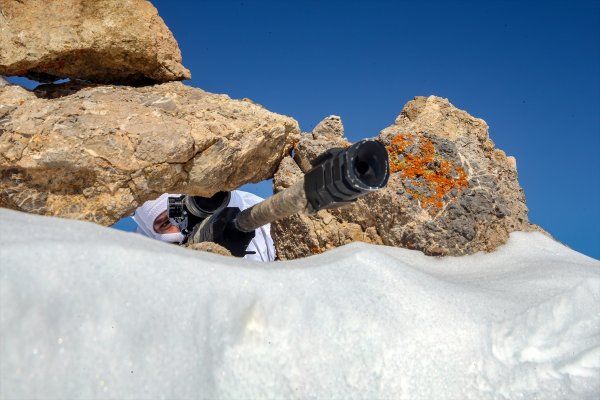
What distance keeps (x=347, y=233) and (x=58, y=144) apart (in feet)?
7.77

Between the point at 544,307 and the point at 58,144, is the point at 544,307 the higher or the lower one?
the lower one

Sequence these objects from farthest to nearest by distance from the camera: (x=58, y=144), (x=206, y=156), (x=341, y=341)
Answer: (x=206, y=156) → (x=58, y=144) → (x=341, y=341)

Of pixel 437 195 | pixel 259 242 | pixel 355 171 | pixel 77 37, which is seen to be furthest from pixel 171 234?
pixel 355 171

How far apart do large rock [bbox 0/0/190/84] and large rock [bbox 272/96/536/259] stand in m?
1.90

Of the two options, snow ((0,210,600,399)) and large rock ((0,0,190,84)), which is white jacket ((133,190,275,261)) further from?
snow ((0,210,600,399))

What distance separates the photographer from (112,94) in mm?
3811

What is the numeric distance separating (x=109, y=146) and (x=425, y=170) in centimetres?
240

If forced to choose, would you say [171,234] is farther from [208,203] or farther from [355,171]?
[355,171]

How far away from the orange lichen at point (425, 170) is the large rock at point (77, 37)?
2211 mm

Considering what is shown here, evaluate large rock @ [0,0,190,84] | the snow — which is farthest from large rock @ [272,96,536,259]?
large rock @ [0,0,190,84]

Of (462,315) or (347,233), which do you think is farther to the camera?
(347,233)

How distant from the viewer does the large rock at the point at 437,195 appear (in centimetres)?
356

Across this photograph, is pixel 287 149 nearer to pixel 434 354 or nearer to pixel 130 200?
pixel 130 200

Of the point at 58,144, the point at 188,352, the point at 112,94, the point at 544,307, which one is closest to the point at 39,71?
the point at 112,94
